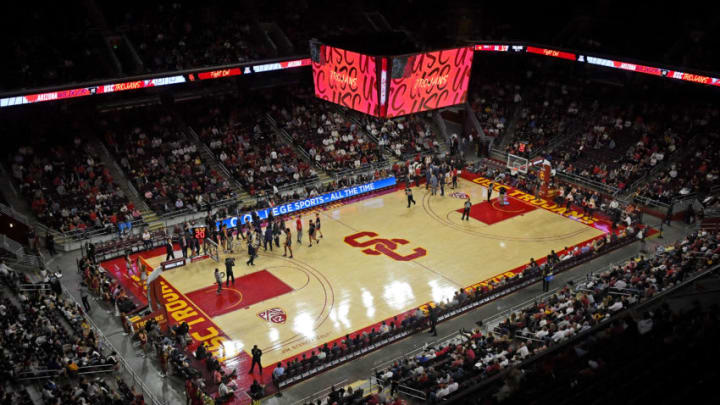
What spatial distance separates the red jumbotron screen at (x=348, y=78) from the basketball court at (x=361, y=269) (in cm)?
601

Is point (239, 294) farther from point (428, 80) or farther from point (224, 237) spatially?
point (428, 80)

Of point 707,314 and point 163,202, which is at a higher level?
point 707,314

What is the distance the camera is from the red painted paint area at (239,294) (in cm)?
2595

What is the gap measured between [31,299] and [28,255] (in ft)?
17.3

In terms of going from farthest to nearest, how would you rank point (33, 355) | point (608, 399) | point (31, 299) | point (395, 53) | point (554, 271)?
1. point (395, 53)
2. point (554, 271)
3. point (31, 299)
4. point (33, 355)
5. point (608, 399)

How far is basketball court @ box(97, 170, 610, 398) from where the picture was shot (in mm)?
24547

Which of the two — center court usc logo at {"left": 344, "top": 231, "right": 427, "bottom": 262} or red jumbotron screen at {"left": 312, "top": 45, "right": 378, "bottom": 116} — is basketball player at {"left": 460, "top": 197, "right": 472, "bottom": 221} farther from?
red jumbotron screen at {"left": 312, "top": 45, "right": 378, "bottom": 116}

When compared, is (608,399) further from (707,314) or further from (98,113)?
(98,113)

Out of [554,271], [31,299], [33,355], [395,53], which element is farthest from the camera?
[395,53]

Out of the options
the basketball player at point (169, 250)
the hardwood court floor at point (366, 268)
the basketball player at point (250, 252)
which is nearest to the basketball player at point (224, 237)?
the hardwood court floor at point (366, 268)

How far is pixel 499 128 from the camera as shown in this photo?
44.2 meters

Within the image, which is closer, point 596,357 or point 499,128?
point 596,357

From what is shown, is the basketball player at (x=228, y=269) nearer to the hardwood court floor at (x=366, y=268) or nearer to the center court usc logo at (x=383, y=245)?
the hardwood court floor at (x=366, y=268)

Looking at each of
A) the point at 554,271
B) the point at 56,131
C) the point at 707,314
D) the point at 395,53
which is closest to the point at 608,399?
the point at 707,314
